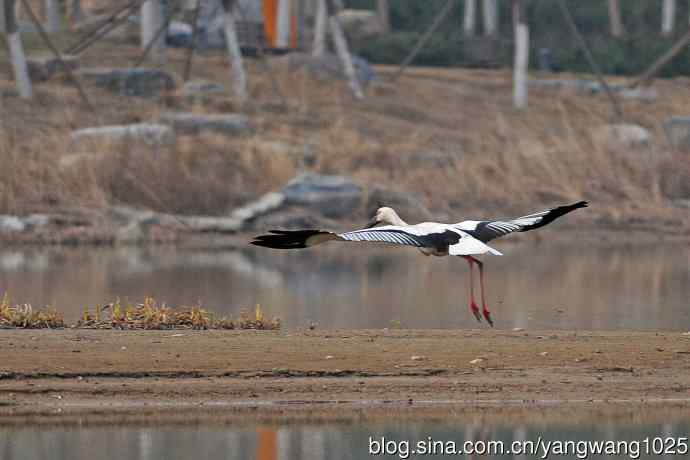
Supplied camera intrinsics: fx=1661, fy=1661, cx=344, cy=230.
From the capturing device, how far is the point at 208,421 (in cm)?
1140

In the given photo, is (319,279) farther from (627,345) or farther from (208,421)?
(208,421)

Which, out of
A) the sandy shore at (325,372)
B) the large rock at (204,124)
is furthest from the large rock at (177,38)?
the sandy shore at (325,372)

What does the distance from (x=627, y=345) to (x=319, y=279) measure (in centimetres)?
847

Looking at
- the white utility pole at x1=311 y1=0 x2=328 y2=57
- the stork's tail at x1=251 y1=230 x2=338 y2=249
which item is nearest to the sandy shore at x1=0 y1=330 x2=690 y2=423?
the stork's tail at x1=251 y1=230 x2=338 y2=249

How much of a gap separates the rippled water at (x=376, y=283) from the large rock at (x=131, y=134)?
3.54m

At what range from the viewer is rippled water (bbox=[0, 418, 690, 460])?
10.6m

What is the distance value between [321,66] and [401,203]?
13.3 metres

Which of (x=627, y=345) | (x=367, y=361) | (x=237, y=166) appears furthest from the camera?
(x=237, y=166)

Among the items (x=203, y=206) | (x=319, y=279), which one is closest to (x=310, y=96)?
(x=203, y=206)

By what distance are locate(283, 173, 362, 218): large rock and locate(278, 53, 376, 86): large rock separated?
1204cm

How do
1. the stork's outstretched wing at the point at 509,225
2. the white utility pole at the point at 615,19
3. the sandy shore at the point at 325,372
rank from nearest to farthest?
the sandy shore at the point at 325,372, the stork's outstretched wing at the point at 509,225, the white utility pole at the point at 615,19

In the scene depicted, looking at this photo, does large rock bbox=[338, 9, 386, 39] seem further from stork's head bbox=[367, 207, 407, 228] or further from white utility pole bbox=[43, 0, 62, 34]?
stork's head bbox=[367, 207, 407, 228]

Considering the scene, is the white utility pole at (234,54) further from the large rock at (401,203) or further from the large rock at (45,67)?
the large rock at (401,203)

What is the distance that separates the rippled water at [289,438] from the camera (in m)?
10.6
